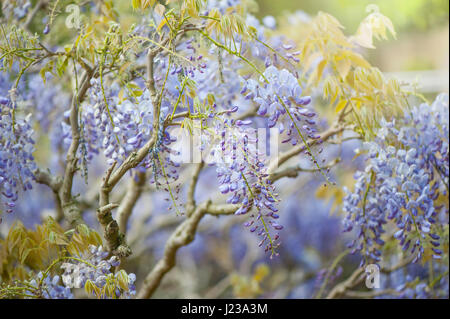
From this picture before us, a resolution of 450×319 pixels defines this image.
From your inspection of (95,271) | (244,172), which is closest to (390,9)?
(244,172)

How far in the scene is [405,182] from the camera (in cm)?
115

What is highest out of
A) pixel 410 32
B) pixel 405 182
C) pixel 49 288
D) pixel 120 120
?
pixel 410 32

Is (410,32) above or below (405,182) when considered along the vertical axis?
above

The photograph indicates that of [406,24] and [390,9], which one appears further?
[406,24]

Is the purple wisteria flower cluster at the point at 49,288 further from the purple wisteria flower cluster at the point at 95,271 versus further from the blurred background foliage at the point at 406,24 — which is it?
the blurred background foliage at the point at 406,24

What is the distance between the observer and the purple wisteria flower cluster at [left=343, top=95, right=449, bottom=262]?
1158mm

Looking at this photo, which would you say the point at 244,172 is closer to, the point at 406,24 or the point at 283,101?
the point at 283,101

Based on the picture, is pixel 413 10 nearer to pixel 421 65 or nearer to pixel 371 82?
pixel 421 65

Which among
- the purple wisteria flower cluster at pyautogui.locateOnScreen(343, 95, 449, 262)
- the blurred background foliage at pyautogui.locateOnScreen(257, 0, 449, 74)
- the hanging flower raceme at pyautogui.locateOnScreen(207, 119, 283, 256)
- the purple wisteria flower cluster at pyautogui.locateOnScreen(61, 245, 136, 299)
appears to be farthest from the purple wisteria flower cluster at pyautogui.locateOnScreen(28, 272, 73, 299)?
the blurred background foliage at pyautogui.locateOnScreen(257, 0, 449, 74)

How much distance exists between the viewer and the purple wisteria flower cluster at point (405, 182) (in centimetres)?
116

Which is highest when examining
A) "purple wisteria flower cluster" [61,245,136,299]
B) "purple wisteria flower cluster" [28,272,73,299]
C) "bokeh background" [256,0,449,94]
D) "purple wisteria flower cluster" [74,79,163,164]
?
"bokeh background" [256,0,449,94]

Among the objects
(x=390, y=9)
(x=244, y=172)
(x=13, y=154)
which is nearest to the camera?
(x=244, y=172)

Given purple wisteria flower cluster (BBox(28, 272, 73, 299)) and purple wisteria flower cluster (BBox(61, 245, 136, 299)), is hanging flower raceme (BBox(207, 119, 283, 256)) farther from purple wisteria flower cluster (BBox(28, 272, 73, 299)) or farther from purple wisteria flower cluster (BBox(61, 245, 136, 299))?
purple wisteria flower cluster (BBox(28, 272, 73, 299))
